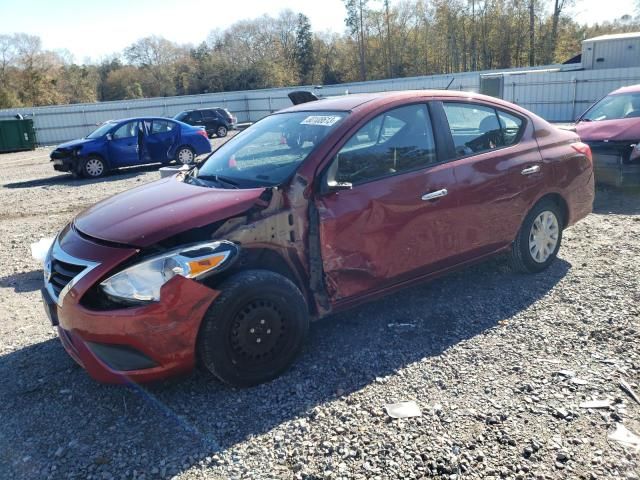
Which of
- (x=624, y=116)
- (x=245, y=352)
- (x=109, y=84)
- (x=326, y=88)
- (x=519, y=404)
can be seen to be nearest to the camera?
(x=519, y=404)

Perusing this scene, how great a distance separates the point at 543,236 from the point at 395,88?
2411cm

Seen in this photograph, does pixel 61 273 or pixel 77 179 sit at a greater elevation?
pixel 61 273

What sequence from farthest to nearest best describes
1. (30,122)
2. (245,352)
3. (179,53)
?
(179,53) < (30,122) < (245,352)

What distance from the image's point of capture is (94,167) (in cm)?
1408

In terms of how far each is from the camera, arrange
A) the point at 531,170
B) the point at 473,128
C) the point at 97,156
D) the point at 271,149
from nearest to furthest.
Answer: the point at 271,149
the point at 473,128
the point at 531,170
the point at 97,156

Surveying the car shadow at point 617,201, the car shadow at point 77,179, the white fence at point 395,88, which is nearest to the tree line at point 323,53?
the white fence at point 395,88

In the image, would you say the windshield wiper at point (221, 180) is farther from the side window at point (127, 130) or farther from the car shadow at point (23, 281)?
the side window at point (127, 130)

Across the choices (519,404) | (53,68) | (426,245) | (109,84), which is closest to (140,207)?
(426,245)

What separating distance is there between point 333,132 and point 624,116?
7008 millimetres

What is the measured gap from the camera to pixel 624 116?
8.66 m

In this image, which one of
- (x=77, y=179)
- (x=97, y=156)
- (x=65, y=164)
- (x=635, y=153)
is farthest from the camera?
(x=77, y=179)

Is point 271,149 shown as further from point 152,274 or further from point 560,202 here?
point 560,202

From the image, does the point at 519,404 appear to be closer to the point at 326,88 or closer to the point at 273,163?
the point at 273,163

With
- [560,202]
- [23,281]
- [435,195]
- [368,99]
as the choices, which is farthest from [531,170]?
[23,281]
